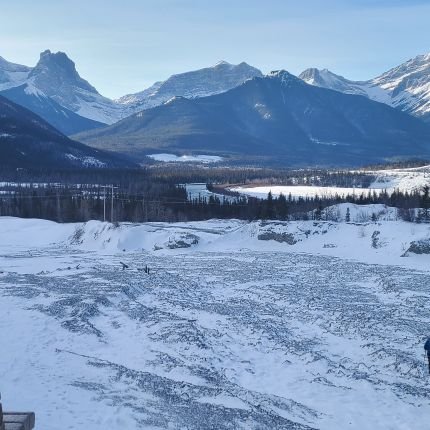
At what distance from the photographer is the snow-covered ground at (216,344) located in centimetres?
1344

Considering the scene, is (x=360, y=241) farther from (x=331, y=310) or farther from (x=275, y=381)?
(x=275, y=381)

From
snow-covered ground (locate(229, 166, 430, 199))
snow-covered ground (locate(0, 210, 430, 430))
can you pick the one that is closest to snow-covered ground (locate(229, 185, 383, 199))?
snow-covered ground (locate(229, 166, 430, 199))

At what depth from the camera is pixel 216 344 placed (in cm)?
1895

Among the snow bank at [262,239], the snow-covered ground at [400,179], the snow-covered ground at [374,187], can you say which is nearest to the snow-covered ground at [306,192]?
the snow-covered ground at [374,187]

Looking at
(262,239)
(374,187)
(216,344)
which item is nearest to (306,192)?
(374,187)

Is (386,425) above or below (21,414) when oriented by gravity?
below

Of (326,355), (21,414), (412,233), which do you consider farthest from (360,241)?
(21,414)

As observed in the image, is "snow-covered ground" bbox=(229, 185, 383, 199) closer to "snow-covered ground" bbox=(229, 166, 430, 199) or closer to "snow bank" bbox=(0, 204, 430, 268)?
"snow-covered ground" bbox=(229, 166, 430, 199)

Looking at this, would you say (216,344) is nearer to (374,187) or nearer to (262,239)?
(262,239)

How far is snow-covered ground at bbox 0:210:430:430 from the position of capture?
13438mm

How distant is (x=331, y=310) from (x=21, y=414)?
1928 cm

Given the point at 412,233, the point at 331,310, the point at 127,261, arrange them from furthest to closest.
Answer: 1. the point at 412,233
2. the point at 127,261
3. the point at 331,310

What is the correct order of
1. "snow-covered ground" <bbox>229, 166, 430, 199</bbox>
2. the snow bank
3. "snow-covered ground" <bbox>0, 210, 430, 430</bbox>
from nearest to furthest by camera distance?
"snow-covered ground" <bbox>0, 210, 430, 430</bbox>, the snow bank, "snow-covered ground" <bbox>229, 166, 430, 199</bbox>

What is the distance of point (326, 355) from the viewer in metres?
18.0
